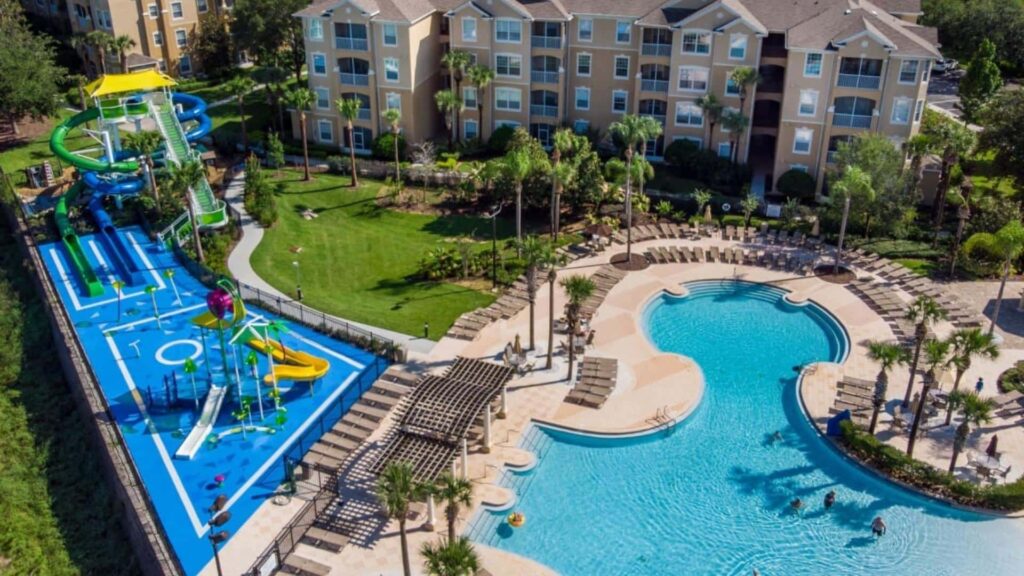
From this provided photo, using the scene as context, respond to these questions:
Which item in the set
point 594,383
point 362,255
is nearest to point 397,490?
point 594,383

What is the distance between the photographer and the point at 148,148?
59188 millimetres

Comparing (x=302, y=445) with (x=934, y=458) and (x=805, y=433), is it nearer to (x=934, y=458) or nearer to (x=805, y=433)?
(x=805, y=433)

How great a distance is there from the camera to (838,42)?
205 feet

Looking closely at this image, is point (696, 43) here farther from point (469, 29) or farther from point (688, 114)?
point (469, 29)

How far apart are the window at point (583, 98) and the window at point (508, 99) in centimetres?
497

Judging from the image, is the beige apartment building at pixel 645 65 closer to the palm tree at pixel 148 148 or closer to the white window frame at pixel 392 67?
the white window frame at pixel 392 67

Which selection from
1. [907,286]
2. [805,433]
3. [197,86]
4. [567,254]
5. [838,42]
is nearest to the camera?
[805,433]

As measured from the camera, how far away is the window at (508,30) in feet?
233

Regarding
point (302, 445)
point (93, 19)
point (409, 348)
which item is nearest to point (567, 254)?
point (409, 348)

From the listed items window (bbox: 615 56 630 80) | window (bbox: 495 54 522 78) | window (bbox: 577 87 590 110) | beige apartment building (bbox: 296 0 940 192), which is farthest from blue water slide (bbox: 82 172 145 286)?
window (bbox: 615 56 630 80)

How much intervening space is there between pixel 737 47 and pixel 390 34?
2738cm

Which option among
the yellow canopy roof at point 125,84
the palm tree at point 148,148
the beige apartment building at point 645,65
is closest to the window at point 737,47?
the beige apartment building at point 645,65

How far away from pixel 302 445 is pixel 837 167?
4031 centimetres

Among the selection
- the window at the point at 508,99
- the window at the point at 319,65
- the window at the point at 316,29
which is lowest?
the window at the point at 508,99
